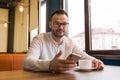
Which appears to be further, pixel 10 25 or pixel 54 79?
pixel 10 25

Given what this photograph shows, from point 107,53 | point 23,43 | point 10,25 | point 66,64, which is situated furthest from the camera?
point 10,25

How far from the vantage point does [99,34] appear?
9.70 ft

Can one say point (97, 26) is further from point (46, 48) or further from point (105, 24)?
point (46, 48)

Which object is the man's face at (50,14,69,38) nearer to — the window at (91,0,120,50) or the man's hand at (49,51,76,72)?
the man's hand at (49,51,76,72)

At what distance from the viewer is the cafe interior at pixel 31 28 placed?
247 cm

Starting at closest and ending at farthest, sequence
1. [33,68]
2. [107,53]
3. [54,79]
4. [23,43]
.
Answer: [54,79]
[33,68]
[107,53]
[23,43]

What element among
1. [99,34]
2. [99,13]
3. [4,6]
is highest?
[4,6]

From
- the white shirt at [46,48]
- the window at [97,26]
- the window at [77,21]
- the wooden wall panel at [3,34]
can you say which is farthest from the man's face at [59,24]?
the wooden wall panel at [3,34]

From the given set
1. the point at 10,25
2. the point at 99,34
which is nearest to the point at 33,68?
the point at 99,34

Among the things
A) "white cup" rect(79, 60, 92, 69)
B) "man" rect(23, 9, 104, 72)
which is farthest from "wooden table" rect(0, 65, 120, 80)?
"man" rect(23, 9, 104, 72)

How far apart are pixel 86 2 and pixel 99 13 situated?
1.07 ft

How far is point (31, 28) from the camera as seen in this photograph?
6219mm

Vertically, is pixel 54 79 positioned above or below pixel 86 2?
below

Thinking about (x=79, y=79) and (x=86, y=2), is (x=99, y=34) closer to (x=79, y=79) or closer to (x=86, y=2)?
(x=86, y=2)
